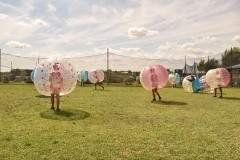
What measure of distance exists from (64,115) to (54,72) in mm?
1609

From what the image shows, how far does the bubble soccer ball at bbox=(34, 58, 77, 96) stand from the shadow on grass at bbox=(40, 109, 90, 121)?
2.48 ft

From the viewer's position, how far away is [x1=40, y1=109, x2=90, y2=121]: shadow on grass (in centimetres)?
848

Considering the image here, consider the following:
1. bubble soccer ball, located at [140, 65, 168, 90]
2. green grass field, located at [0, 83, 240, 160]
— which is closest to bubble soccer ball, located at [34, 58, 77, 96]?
green grass field, located at [0, 83, 240, 160]

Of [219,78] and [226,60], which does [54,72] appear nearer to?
[219,78]

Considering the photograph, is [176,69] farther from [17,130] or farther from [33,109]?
[17,130]

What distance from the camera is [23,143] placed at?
18.7 feet

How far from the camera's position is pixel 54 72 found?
9.39m

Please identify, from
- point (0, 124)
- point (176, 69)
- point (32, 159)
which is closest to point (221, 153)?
point (32, 159)

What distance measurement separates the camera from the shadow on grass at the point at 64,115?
8484mm

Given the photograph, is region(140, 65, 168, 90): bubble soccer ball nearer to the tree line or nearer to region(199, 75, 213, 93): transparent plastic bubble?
region(199, 75, 213, 93): transparent plastic bubble

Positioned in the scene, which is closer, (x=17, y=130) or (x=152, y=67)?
(x=17, y=130)

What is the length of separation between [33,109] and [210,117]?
656cm

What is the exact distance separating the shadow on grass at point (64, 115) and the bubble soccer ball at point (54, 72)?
76 centimetres

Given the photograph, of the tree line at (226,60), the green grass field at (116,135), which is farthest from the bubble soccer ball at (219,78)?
the tree line at (226,60)
